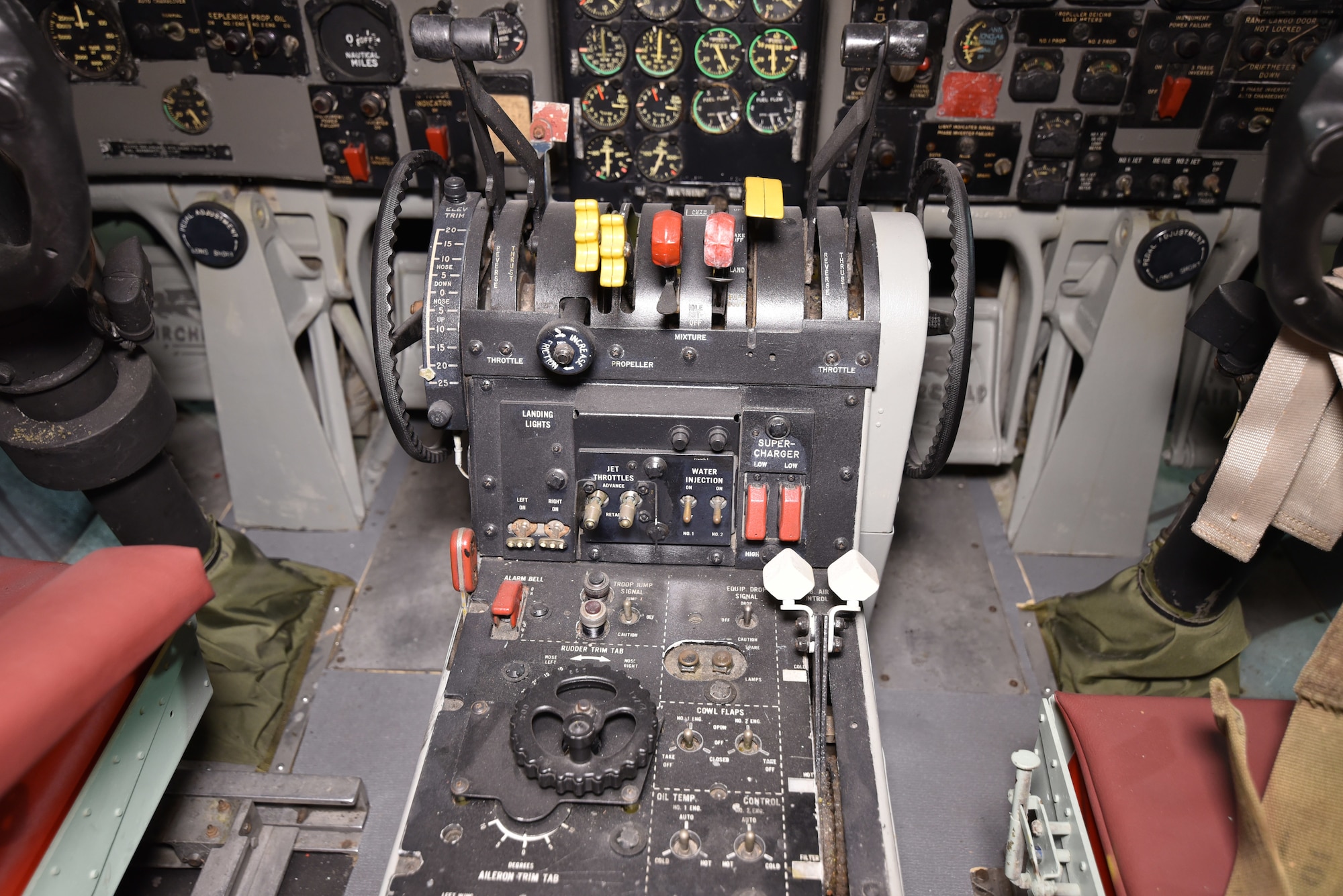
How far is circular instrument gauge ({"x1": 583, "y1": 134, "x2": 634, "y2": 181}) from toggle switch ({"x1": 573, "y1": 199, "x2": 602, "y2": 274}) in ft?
3.46

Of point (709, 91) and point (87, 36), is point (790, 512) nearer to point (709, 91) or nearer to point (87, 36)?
point (709, 91)

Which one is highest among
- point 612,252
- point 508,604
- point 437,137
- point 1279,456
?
point 612,252

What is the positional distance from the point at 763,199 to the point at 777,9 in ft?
3.23

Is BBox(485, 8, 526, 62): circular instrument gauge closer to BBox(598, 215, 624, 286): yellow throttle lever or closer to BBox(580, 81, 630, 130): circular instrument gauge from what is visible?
BBox(580, 81, 630, 130): circular instrument gauge

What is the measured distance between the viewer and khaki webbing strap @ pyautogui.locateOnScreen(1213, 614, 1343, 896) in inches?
51.0

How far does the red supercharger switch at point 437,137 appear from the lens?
2463 mm

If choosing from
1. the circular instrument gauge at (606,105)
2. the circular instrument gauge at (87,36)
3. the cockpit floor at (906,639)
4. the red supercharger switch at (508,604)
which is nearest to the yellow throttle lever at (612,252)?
the red supercharger switch at (508,604)

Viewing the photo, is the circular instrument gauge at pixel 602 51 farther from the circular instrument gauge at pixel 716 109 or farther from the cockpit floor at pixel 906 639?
the cockpit floor at pixel 906 639

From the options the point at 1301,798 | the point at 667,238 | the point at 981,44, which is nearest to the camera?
the point at 1301,798

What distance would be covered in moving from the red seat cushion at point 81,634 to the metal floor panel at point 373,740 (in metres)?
0.88

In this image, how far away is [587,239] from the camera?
5.02 feet

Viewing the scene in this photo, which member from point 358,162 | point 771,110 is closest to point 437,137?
point 358,162

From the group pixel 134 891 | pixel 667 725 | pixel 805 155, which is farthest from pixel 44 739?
pixel 805 155

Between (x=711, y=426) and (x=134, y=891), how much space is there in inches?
61.7
